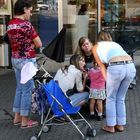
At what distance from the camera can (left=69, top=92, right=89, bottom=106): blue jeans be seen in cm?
656

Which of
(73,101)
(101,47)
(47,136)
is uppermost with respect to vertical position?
(101,47)

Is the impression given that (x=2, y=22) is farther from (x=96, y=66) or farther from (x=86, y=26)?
(x=96, y=66)

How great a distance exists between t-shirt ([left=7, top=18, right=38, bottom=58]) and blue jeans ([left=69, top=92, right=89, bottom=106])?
2.80 ft

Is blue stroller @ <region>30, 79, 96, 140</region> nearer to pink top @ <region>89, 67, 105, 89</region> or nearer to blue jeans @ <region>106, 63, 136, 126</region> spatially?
blue jeans @ <region>106, 63, 136, 126</region>

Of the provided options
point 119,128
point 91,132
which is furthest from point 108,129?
point 91,132

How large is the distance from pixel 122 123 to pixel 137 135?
0.27 meters

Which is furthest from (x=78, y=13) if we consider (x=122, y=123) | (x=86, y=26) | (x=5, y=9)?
(x=122, y=123)

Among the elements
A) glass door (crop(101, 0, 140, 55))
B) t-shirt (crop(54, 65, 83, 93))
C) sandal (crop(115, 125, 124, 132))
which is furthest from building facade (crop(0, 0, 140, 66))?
sandal (crop(115, 125, 124, 132))

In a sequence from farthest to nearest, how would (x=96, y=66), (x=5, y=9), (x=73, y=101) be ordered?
(x=5, y=9) < (x=96, y=66) < (x=73, y=101)

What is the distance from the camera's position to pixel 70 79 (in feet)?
22.4

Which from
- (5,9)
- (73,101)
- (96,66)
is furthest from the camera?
(5,9)

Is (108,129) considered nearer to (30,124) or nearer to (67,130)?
(67,130)

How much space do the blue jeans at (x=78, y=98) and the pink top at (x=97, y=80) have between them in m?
0.18

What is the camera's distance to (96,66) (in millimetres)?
7246
